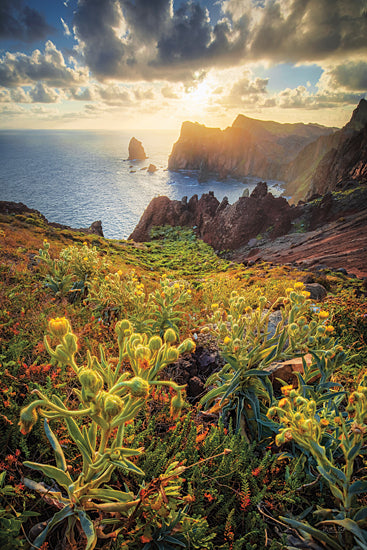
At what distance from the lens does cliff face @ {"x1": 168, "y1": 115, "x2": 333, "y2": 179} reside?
110188mm

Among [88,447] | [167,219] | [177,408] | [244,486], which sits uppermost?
[177,408]

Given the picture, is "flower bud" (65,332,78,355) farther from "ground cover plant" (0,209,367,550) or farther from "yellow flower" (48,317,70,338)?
"yellow flower" (48,317,70,338)

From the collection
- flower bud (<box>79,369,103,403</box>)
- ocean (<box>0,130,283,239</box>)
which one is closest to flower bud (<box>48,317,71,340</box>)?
flower bud (<box>79,369,103,403</box>)

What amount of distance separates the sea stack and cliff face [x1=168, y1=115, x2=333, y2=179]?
15.4m

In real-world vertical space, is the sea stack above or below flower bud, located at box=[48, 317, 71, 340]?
above

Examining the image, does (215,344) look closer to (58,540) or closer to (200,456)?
(200,456)

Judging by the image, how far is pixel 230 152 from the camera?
113 meters

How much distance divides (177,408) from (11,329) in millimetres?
2638

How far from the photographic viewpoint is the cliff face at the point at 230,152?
110 m

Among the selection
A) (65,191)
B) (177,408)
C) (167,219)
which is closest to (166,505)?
(177,408)

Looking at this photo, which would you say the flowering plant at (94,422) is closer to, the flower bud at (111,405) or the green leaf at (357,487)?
the flower bud at (111,405)

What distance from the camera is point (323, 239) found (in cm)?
1911

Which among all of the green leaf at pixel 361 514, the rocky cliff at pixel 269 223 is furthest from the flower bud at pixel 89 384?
the rocky cliff at pixel 269 223

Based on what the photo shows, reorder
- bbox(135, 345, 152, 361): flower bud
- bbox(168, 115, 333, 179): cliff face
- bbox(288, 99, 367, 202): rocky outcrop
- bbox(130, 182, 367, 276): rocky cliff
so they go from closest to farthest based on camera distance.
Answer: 1. bbox(135, 345, 152, 361): flower bud
2. bbox(130, 182, 367, 276): rocky cliff
3. bbox(288, 99, 367, 202): rocky outcrop
4. bbox(168, 115, 333, 179): cliff face
